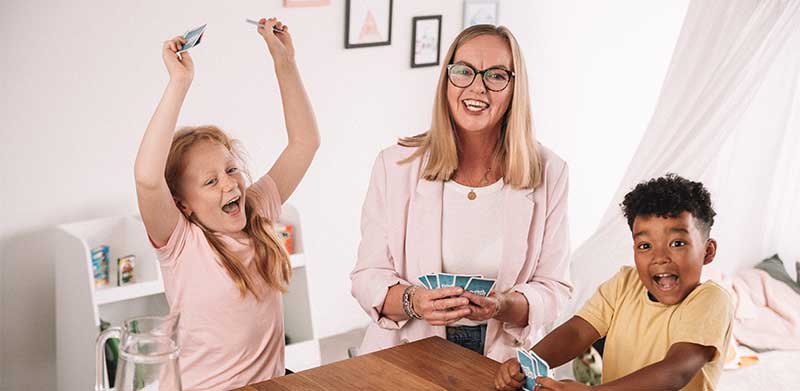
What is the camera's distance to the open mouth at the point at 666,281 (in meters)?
2.10

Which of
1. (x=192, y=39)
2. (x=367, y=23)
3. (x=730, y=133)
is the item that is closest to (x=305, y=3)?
(x=367, y=23)

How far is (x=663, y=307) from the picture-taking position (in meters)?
2.13

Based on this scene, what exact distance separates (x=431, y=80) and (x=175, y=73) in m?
2.50

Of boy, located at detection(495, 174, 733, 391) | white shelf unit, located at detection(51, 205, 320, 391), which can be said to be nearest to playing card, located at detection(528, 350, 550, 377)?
boy, located at detection(495, 174, 733, 391)

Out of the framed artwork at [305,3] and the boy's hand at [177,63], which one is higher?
the framed artwork at [305,3]

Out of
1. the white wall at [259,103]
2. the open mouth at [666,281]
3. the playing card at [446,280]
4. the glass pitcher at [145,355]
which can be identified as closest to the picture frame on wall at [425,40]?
the white wall at [259,103]

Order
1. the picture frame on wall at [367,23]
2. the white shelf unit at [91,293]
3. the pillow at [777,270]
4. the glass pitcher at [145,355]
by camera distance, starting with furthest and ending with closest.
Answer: the pillow at [777,270], the picture frame on wall at [367,23], the white shelf unit at [91,293], the glass pitcher at [145,355]

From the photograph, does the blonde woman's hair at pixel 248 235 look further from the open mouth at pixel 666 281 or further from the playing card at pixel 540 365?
the open mouth at pixel 666 281

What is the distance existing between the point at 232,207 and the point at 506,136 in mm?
661

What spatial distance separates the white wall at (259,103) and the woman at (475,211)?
143cm

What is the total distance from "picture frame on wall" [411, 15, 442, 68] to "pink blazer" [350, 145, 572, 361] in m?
1.95

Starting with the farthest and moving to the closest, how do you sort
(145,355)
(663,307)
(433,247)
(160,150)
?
(433,247), (663,307), (160,150), (145,355)

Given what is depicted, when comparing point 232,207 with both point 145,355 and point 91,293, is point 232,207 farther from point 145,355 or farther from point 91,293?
point 91,293

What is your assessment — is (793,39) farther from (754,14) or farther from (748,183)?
(748,183)
